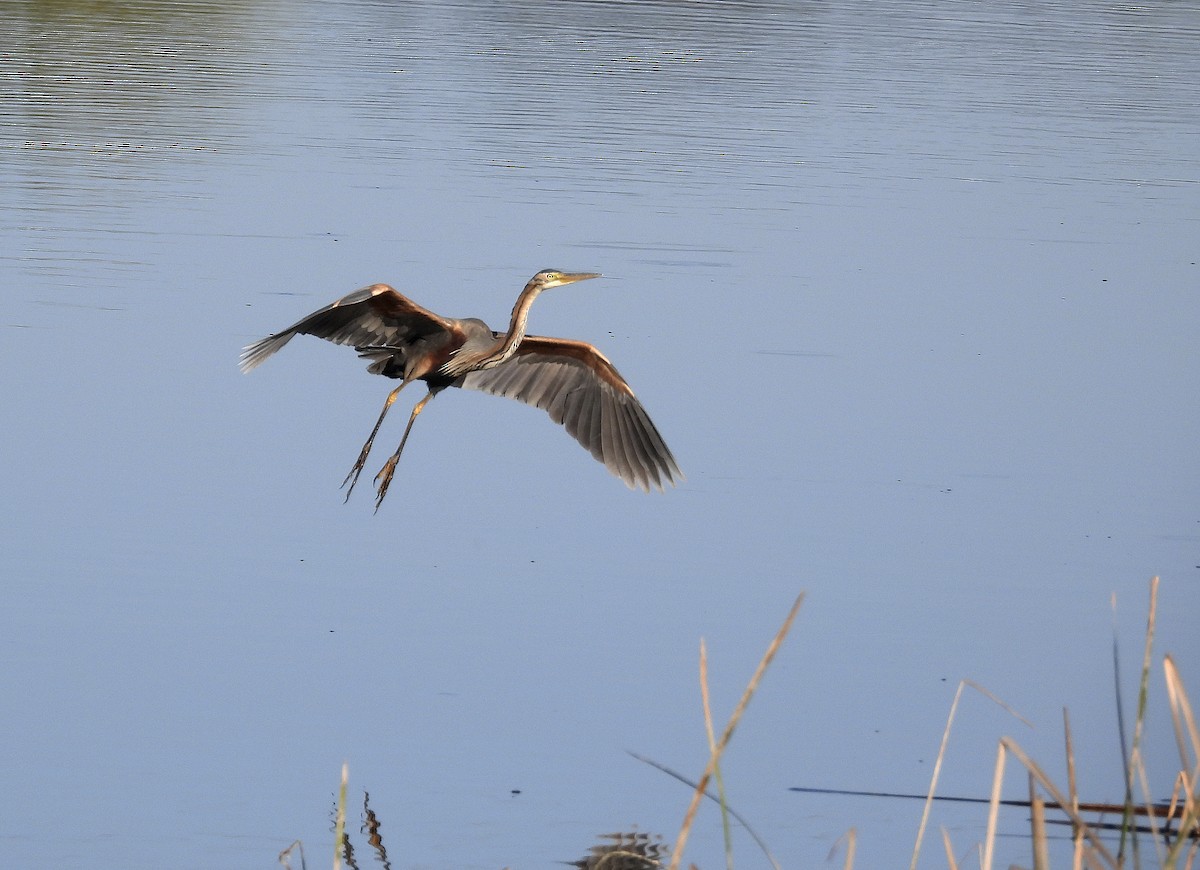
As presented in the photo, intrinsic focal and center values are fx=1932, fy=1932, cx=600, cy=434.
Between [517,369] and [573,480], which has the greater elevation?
[517,369]

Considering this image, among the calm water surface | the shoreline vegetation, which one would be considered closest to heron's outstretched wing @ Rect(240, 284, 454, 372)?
the calm water surface

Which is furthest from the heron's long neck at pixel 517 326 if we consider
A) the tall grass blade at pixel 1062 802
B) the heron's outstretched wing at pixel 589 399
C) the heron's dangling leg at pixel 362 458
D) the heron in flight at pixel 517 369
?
the tall grass blade at pixel 1062 802

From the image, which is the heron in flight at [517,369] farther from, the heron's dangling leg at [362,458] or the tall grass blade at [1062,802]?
the tall grass blade at [1062,802]

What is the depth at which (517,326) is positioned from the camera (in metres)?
6.89

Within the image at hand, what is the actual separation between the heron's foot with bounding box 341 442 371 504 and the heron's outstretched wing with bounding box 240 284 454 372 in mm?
449

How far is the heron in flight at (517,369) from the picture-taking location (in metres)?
6.84

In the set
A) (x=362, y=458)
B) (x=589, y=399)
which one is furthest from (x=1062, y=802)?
(x=589, y=399)

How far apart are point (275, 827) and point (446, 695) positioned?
0.86 metres

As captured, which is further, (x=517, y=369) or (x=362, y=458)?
(x=517, y=369)

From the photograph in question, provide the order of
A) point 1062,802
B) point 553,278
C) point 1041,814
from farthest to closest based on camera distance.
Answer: point 553,278
point 1041,814
point 1062,802

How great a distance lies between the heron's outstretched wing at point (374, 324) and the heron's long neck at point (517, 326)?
0.20 m

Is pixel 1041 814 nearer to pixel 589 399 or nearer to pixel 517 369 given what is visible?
pixel 589 399

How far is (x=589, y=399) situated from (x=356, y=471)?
1075 millimetres

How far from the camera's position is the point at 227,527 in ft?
20.7
